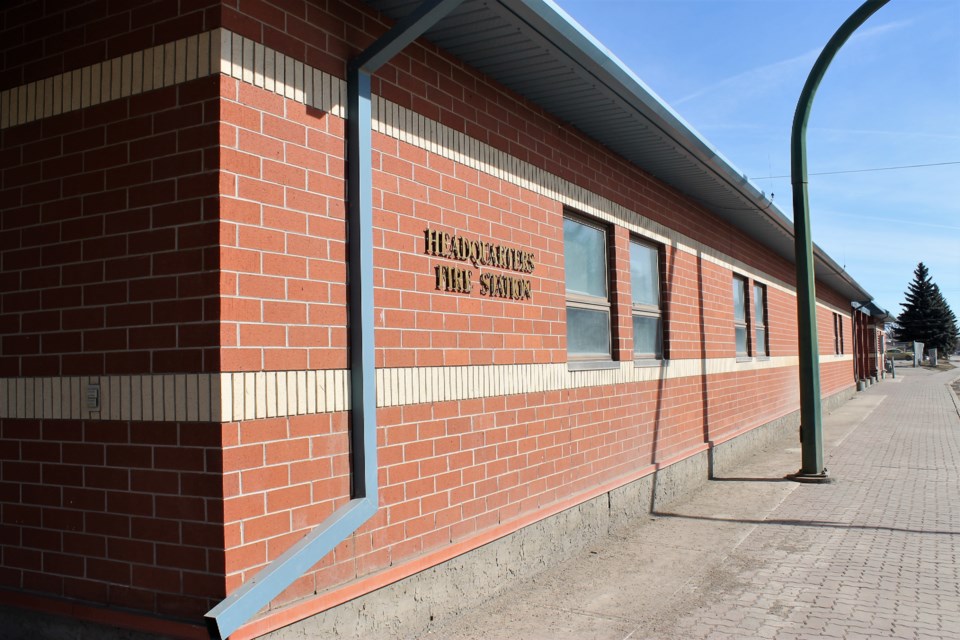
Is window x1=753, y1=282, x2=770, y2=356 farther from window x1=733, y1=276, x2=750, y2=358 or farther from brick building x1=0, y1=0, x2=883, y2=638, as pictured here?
brick building x1=0, y1=0, x2=883, y2=638

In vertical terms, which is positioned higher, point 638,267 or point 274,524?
point 638,267

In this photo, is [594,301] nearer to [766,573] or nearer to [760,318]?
[766,573]

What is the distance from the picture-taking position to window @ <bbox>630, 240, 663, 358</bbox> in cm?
889

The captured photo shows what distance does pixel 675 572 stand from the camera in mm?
6211

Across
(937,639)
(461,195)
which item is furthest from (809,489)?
(461,195)

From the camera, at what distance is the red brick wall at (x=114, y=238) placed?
3.81 meters

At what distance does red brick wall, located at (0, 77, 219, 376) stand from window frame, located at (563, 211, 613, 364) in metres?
3.98

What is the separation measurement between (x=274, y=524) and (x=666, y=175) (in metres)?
7.14

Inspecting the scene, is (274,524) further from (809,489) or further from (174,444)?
(809,489)

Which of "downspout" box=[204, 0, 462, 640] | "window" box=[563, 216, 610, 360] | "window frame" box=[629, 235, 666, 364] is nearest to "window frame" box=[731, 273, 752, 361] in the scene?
"window frame" box=[629, 235, 666, 364]

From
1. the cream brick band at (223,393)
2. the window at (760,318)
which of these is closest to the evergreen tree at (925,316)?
the window at (760,318)

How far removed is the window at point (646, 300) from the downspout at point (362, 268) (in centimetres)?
474

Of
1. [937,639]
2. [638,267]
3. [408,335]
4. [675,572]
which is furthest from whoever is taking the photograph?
[638,267]

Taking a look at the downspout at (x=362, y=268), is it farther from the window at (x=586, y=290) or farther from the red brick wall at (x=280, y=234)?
the window at (x=586, y=290)
